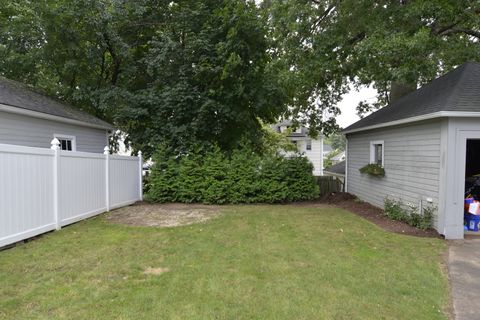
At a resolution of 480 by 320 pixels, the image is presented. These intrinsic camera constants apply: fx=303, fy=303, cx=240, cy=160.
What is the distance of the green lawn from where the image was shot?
118 inches

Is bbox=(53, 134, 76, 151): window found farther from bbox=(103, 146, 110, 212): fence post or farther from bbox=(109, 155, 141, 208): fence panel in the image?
bbox=(103, 146, 110, 212): fence post

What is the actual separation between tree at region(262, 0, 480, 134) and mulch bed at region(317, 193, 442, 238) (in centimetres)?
361

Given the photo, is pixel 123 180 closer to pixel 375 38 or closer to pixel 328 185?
pixel 328 185

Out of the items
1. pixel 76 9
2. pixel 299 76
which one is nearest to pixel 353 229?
pixel 299 76

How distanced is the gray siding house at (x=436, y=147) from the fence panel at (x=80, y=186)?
727 cm

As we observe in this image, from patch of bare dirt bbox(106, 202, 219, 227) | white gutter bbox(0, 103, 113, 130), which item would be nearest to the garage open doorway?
patch of bare dirt bbox(106, 202, 219, 227)

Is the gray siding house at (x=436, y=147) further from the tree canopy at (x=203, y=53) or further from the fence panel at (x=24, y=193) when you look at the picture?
the fence panel at (x=24, y=193)

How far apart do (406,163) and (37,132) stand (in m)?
9.23

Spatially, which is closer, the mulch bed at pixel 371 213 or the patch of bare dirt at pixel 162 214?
the mulch bed at pixel 371 213

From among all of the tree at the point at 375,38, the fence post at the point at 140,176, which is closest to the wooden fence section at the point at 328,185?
the tree at the point at 375,38

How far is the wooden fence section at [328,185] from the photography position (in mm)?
12094

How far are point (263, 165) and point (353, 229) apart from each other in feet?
13.6

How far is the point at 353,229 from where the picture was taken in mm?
6309

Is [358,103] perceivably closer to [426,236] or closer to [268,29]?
[268,29]
